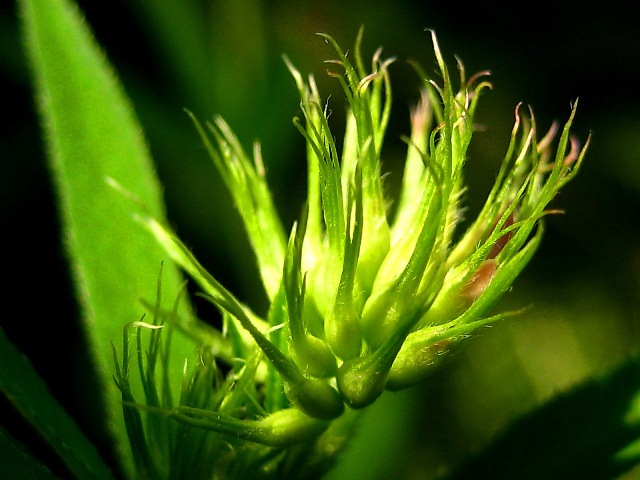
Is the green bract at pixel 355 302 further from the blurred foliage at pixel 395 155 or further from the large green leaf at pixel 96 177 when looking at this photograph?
the blurred foliage at pixel 395 155

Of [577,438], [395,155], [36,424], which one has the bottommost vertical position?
[395,155]

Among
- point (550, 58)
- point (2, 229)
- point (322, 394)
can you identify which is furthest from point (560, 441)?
point (550, 58)

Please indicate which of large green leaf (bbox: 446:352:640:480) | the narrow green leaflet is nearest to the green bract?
the narrow green leaflet

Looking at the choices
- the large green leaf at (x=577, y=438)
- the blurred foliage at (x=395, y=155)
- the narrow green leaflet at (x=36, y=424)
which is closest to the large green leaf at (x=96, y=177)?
the narrow green leaflet at (x=36, y=424)

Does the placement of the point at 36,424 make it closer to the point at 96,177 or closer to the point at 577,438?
the point at 96,177

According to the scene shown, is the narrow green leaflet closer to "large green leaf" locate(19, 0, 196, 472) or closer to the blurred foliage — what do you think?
"large green leaf" locate(19, 0, 196, 472)

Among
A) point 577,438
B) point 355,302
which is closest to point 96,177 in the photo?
point 355,302

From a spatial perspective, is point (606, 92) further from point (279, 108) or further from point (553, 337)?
point (279, 108)
